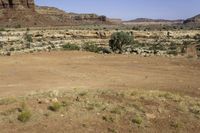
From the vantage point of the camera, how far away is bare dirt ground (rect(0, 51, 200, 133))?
12.8m

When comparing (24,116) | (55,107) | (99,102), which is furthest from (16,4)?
(24,116)

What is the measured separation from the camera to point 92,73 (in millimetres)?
23406

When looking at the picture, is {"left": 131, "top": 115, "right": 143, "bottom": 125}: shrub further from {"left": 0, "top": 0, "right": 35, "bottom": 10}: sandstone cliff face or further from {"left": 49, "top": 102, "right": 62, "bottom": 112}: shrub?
{"left": 0, "top": 0, "right": 35, "bottom": 10}: sandstone cliff face

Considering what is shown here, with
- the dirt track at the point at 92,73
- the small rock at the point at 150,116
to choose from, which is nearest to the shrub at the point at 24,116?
the small rock at the point at 150,116

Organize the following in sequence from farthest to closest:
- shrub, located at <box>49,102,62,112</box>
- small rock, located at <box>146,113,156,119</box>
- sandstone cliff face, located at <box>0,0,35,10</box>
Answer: sandstone cliff face, located at <box>0,0,35,10</box> < small rock, located at <box>146,113,156,119</box> < shrub, located at <box>49,102,62,112</box>

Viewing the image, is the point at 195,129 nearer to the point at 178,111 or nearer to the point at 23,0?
the point at 178,111

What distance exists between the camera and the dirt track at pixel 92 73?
18797 millimetres

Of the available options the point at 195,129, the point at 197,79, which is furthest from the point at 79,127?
the point at 197,79

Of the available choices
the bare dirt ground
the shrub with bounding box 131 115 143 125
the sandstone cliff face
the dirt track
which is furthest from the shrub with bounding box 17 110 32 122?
the sandstone cliff face

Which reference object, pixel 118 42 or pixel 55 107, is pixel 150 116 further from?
pixel 118 42

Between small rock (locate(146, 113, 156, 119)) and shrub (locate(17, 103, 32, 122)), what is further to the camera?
small rock (locate(146, 113, 156, 119))

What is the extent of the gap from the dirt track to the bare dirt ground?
0.13 ft

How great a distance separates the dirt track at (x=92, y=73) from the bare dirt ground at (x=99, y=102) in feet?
0.13

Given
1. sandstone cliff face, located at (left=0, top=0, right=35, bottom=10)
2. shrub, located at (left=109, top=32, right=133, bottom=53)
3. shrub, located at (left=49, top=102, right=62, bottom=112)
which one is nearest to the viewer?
shrub, located at (left=49, top=102, right=62, bottom=112)
